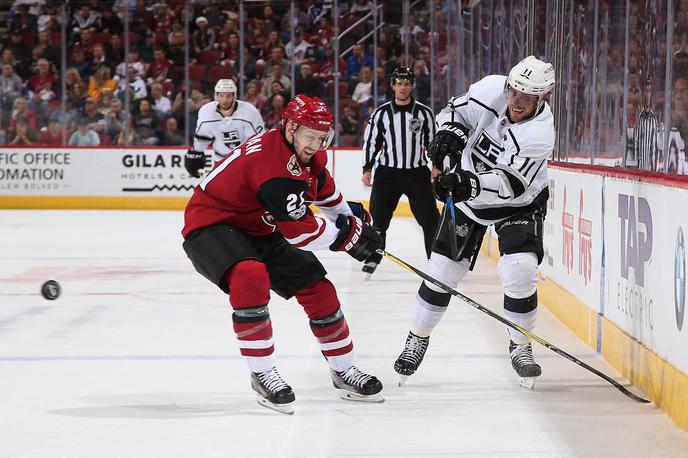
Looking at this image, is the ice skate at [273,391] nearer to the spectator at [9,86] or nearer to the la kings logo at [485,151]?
the la kings logo at [485,151]

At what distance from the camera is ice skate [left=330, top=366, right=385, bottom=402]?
160 inches


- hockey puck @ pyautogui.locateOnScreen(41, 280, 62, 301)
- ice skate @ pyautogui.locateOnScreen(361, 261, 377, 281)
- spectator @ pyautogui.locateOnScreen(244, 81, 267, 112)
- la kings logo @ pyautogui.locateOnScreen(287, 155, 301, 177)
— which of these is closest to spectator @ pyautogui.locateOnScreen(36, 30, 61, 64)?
spectator @ pyautogui.locateOnScreen(244, 81, 267, 112)

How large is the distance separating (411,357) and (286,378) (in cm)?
49

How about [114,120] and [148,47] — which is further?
[148,47]

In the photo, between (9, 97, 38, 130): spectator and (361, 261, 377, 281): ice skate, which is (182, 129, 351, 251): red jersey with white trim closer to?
(361, 261, 377, 281): ice skate

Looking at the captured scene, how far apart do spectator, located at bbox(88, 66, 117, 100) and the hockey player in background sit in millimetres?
10622

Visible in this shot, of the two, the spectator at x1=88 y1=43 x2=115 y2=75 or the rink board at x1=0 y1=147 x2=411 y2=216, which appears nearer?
the rink board at x1=0 y1=147 x2=411 y2=216

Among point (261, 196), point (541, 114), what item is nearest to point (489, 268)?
point (541, 114)

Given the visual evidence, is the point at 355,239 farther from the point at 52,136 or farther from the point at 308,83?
the point at 52,136

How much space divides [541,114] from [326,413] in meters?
1.35

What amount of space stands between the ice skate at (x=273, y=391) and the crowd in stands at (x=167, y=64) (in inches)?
382

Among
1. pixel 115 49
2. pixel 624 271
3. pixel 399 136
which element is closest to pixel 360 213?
pixel 624 271

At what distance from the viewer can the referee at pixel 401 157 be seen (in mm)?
7691

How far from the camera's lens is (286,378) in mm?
4488
